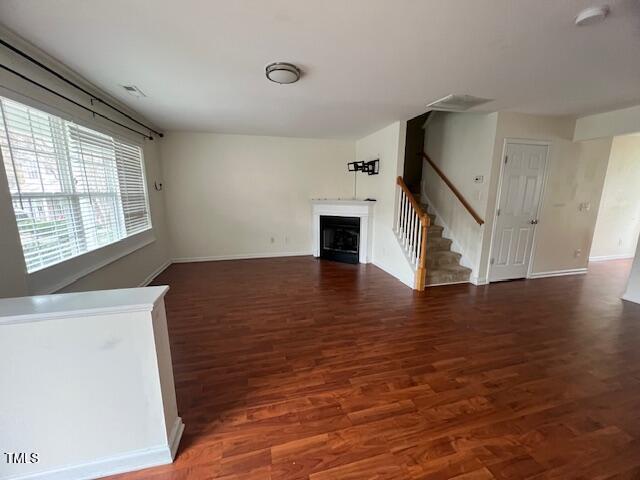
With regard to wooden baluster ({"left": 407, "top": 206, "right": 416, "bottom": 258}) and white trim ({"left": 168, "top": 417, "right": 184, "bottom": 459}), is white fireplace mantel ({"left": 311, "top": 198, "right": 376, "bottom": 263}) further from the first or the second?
white trim ({"left": 168, "top": 417, "right": 184, "bottom": 459})

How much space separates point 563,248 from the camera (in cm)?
416

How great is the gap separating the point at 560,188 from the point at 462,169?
146 cm

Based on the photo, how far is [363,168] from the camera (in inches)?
189

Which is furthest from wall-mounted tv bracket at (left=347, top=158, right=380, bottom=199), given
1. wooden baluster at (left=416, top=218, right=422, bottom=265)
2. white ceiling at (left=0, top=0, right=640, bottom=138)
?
white ceiling at (left=0, top=0, right=640, bottom=138)

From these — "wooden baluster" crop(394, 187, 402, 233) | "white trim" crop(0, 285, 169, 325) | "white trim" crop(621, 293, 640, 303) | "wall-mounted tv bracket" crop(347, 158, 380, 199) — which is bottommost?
"white trim" crop(621, 293, 640, 303)

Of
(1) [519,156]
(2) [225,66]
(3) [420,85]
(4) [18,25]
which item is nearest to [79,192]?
(4) [18,25]

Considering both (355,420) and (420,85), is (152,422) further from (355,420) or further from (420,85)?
(420,85)

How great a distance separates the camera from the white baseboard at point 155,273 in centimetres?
358

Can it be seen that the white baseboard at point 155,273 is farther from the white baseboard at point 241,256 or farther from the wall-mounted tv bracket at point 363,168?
the wall-mounted tv bracket at point 363,168

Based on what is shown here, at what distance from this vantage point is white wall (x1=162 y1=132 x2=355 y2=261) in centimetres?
458

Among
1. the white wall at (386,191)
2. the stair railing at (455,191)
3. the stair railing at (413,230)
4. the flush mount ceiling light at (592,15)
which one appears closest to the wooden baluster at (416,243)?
the stair railing at (413,230)

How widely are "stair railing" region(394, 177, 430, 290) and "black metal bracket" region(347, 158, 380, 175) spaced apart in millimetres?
730

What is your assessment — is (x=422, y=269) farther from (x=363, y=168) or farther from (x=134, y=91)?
(x=134, y=91)

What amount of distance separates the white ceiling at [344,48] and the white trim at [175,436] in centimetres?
222
